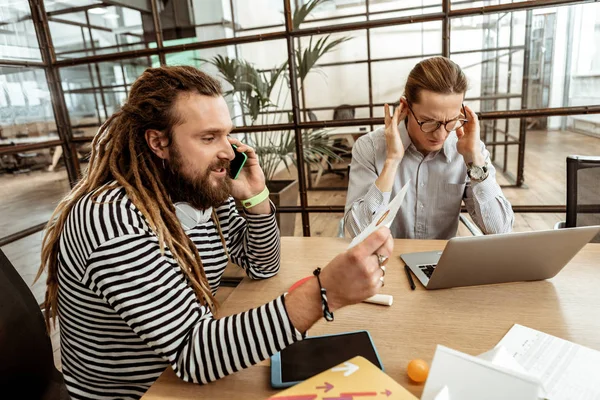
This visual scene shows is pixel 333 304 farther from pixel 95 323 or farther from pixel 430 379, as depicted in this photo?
pixel 95 323

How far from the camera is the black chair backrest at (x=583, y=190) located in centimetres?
147

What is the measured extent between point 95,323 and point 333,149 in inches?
65.3

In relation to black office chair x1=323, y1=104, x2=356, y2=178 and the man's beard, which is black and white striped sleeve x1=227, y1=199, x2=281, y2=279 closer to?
the man's beard

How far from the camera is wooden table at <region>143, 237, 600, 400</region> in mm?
745

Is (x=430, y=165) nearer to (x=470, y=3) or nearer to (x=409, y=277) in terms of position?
(x=409, y=277)

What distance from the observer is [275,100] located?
2.27 m

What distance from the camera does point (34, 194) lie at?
243 cm

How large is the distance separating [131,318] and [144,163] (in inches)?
15.1

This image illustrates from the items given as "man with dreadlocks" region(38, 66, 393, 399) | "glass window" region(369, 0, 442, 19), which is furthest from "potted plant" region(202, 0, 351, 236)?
"man with dreadlocks" region(38, 66, 393, 399)

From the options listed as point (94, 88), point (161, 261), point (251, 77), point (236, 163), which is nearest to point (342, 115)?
point (251, 77)

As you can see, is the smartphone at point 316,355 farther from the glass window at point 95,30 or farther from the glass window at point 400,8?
the glass window at point 95,30

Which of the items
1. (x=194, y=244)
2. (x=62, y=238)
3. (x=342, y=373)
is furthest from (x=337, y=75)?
(x=342, y=373)

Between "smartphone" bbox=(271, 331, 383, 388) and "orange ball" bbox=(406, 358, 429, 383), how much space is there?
0.05 meters

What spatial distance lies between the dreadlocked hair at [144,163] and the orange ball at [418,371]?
1.57 ft
